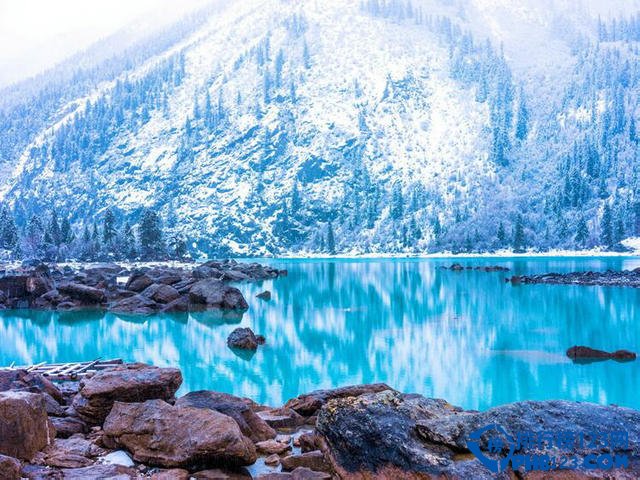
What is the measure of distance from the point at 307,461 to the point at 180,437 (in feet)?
6.98

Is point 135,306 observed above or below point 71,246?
below

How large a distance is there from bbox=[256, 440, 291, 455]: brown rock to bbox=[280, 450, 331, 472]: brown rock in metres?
0.77

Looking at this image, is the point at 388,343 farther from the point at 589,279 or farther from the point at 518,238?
the point at 518,238

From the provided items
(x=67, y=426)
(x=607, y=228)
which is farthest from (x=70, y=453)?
(x=607, y=228)

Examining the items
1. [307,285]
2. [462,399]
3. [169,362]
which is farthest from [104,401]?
[307,285]

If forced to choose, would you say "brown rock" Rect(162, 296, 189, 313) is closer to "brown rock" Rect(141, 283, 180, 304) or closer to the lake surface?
"brown rock" Rect(141, 283, 180, 304)

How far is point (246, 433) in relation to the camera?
10.9m

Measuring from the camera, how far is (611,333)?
33.2m

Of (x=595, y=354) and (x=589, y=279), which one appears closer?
(x=595, y=354)

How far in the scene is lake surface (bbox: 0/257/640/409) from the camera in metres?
21.0

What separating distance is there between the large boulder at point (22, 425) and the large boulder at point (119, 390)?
1.85m

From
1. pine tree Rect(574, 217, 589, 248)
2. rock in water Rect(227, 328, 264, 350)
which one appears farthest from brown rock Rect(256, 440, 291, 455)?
pine tree Rect(574, 217, 589, 248)

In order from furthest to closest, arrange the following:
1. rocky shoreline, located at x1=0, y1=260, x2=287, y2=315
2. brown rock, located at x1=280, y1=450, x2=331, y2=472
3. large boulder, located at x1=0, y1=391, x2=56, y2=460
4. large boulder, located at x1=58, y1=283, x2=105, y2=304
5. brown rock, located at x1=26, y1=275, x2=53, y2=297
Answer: brown rock, located at x1=26, y1=275, x2=53, y2=297 < large boulder, located at x1=58, y1=283, x2=105, y2=304 < rocky shoreline, located at x1=0, y1=260, x2=287, y2=315 < brown rock, located at x1=280, y1=450, x2=331, y2=472 < large boulder, located at x1=0, y1=391, x2=56, y2=460

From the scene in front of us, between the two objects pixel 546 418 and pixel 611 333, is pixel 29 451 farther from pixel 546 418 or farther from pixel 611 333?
pixel 611 333
